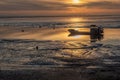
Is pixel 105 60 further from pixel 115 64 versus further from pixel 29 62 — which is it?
pixel 29 62

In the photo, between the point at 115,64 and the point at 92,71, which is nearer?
the point at 92,71

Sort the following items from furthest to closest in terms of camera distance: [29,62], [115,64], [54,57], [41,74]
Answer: [54,57] < [29,62] < [115,64] < [41,74]

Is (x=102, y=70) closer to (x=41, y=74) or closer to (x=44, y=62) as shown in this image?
(x=41, y=74)

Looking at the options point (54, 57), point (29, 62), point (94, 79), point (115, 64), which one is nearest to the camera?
point (94, 79)

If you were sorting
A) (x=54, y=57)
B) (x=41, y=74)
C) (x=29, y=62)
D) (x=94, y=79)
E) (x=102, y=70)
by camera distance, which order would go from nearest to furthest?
(x=94, y=79), (x=41, y=74), (x=102, y=70), (x=29, y=62), (x=54, y=57)

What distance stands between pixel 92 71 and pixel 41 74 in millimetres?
3193

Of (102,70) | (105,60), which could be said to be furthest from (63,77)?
(105,60)

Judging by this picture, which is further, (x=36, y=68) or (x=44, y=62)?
(x=44, y=62)

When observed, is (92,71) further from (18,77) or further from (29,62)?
(29,62)

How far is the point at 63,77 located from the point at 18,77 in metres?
2.53

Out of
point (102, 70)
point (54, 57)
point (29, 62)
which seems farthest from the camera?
point (54, 57)

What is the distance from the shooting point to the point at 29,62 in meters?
22.4

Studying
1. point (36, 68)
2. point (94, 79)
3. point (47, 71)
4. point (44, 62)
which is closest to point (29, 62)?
point (44, 62)

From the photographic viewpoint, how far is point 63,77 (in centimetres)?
1645
